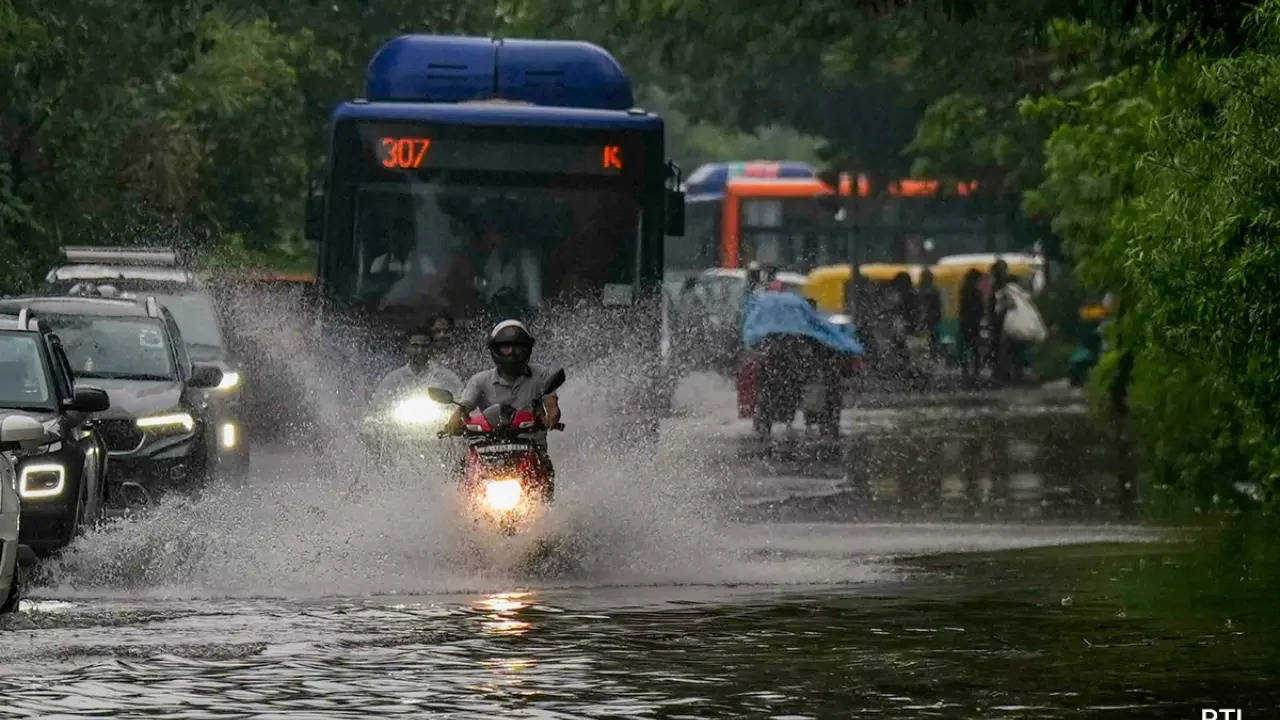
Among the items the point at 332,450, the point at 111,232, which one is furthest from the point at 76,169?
the point at 332,450

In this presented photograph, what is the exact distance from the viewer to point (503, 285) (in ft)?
81.3

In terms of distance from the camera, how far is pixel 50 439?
607 inches

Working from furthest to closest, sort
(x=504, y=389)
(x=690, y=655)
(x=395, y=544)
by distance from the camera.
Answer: (x=395, y=544), (x=504, y=389), (x=690, y=655)

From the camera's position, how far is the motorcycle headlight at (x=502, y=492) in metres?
15.9

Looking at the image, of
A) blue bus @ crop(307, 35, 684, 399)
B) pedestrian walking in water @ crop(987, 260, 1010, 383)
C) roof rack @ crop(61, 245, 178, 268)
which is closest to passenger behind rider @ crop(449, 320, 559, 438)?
blue bus @ crop(307, 35, 684, 399)

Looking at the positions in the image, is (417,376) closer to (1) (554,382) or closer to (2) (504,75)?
(1) (554,382)

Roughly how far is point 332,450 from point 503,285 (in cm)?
266

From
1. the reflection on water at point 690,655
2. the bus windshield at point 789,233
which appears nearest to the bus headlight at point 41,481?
the reflection on water at point 690,655

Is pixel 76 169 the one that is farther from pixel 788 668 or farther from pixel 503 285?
pixel 788 668

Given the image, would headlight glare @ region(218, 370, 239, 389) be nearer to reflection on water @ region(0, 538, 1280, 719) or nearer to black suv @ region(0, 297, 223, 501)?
black suv @ region(0, 297, 223, 501)

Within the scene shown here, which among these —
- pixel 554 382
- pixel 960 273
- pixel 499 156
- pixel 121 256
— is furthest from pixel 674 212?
pixel 960 273

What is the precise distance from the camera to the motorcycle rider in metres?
16.4

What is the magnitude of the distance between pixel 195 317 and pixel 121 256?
135 cm

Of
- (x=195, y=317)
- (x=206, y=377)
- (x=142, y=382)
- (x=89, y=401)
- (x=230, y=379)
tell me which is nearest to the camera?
(x=89, y=401)
